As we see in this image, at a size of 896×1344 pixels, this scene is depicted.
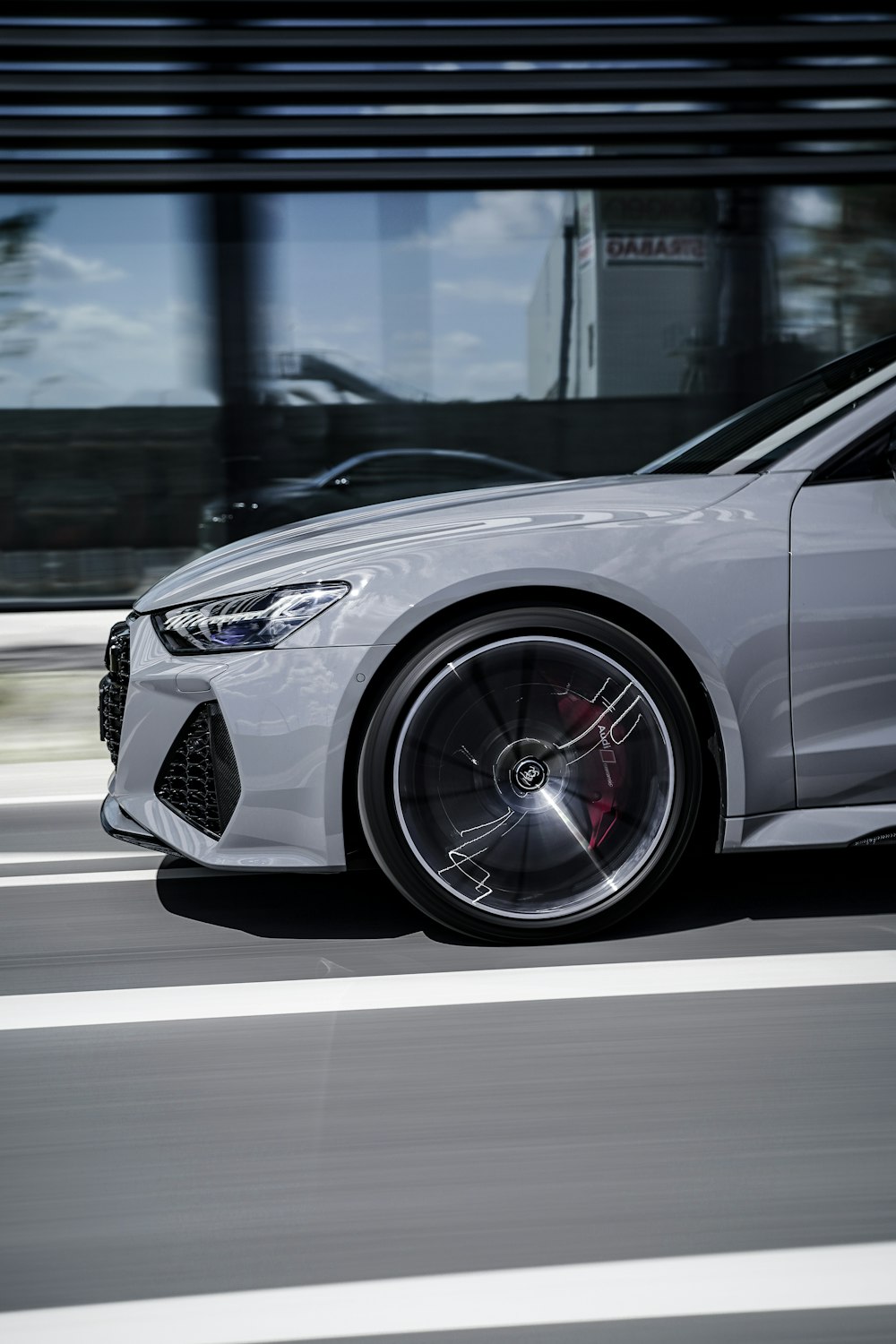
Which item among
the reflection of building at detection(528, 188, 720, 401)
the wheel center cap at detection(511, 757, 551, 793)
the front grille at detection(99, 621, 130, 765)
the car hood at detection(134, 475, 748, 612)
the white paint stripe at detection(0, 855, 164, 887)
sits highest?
the reflection of building at detection(528, 188, 720, 401)

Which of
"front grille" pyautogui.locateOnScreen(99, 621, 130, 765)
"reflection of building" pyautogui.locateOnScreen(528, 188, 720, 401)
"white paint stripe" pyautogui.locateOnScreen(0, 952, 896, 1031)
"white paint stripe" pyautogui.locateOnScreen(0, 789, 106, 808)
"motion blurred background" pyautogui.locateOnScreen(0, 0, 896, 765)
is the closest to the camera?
"white paint stripe" pyautogui.locateOnScreen(0, 952, 896, 1031)

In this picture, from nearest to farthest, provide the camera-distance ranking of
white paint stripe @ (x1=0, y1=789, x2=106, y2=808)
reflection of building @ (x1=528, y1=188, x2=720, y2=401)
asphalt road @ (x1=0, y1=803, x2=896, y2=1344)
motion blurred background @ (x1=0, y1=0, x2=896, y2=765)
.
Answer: asphalt road @ (x1=0, y1=803, x2=896, y2=1344) → white paint stripe @ (x1=0, y1=789, x2=106, y2=808) → motion blurred background @ (x1=0, y1=0, x2=896, y2=765) → reflection of building @ (x1=528, y1=188, x2=720, y2=401)

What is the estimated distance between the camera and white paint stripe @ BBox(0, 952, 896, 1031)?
2.87 meters

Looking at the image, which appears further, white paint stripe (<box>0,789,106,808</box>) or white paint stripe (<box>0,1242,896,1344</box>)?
white paint stripe (<box>0,789,106,808</box>)

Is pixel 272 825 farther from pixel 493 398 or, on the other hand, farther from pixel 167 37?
pixel 167 37

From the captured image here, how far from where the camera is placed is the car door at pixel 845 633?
309 cm

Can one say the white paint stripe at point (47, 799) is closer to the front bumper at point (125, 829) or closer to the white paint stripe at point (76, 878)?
the white paint stripe at point (76, 878)

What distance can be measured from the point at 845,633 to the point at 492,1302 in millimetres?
1797

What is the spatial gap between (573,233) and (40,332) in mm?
3289

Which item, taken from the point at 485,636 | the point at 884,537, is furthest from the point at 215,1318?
the point at 884,537

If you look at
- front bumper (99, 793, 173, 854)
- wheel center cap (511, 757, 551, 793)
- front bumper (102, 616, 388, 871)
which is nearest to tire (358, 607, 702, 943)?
wheel center cap (511, 757, 551, 793)

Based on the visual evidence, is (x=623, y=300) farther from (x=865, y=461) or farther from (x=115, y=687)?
(x=115, y=687)

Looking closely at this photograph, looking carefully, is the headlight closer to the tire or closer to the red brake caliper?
the tire

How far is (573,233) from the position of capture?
8.15 metres
